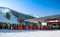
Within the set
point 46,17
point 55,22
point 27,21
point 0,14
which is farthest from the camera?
point 27,21

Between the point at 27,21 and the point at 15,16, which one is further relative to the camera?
the point at 27,21

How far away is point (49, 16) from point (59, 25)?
10.0 ft

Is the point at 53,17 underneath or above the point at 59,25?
above

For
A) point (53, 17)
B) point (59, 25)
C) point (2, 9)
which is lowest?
point (59, 25)

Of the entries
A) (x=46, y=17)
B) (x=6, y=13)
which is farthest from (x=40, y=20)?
(x=6, y=13)

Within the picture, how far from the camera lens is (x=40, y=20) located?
27.6 metres

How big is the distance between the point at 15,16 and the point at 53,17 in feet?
26.7

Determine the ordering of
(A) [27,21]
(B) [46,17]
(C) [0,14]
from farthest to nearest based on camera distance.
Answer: (A) [27,21]
(B) [46,17]
(C) [0,14]

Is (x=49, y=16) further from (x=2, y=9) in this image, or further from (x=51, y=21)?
(x=2, y=9)

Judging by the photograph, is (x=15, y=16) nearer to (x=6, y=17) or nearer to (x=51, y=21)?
(x=6, y=17)

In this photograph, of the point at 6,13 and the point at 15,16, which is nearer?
the point at 6,13

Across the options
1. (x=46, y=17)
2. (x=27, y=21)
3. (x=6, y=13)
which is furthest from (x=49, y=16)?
(x=6, y=13)

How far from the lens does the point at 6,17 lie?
78.5 ft

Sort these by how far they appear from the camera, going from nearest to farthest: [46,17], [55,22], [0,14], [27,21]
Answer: [0,14]
[55,22]
[46,17]
[27,21]
